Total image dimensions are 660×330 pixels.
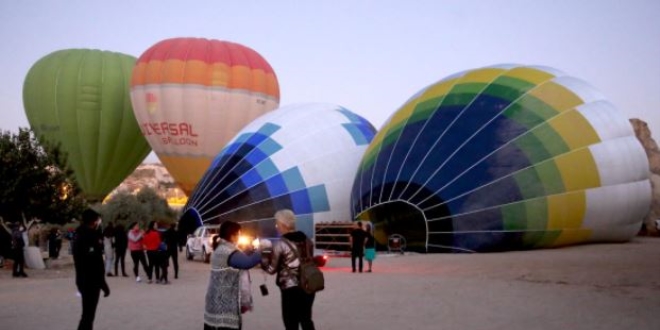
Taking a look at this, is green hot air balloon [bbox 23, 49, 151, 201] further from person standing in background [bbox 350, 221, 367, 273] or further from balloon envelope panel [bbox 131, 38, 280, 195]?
person standing in background [bbox 350, 221, 367, 273]

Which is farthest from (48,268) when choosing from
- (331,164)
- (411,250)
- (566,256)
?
(566,256)

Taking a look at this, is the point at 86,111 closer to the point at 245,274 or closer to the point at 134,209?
the point at 134,209

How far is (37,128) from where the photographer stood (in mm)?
32719

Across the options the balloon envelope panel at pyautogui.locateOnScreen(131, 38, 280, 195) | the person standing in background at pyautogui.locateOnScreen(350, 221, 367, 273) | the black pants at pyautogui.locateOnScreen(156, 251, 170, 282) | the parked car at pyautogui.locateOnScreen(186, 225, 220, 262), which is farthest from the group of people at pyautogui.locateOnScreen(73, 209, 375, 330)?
the balloon envelope panel at pyautogui.locateOnScreen(131, 38, 280, 195)

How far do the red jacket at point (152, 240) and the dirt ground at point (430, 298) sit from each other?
30.4 inches

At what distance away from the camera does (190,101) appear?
28.0 meters

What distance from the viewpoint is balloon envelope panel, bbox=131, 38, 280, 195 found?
28031 millimetres

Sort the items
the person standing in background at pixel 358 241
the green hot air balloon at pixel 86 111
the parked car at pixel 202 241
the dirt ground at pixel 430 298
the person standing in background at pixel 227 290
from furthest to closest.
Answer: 1. the green hot air balloon at pixel 86 111
2. the parked car at pixel 202 241
3. the person standing in background at pixel 358 241
4. the dirt ground at pixel 430 298
5. the person standing in background at pixel 227 290

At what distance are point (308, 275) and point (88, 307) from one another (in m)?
2.21

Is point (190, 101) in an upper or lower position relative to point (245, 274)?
upper

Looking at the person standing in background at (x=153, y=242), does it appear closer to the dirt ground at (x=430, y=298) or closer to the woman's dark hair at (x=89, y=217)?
the dirt ground at (x=430, y=298)

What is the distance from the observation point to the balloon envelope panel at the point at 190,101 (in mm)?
28031

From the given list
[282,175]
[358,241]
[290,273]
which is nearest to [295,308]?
[290,273]

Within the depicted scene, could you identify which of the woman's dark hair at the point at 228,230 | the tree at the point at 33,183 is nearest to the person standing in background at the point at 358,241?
the woman's dark hair at the point at 228,230
